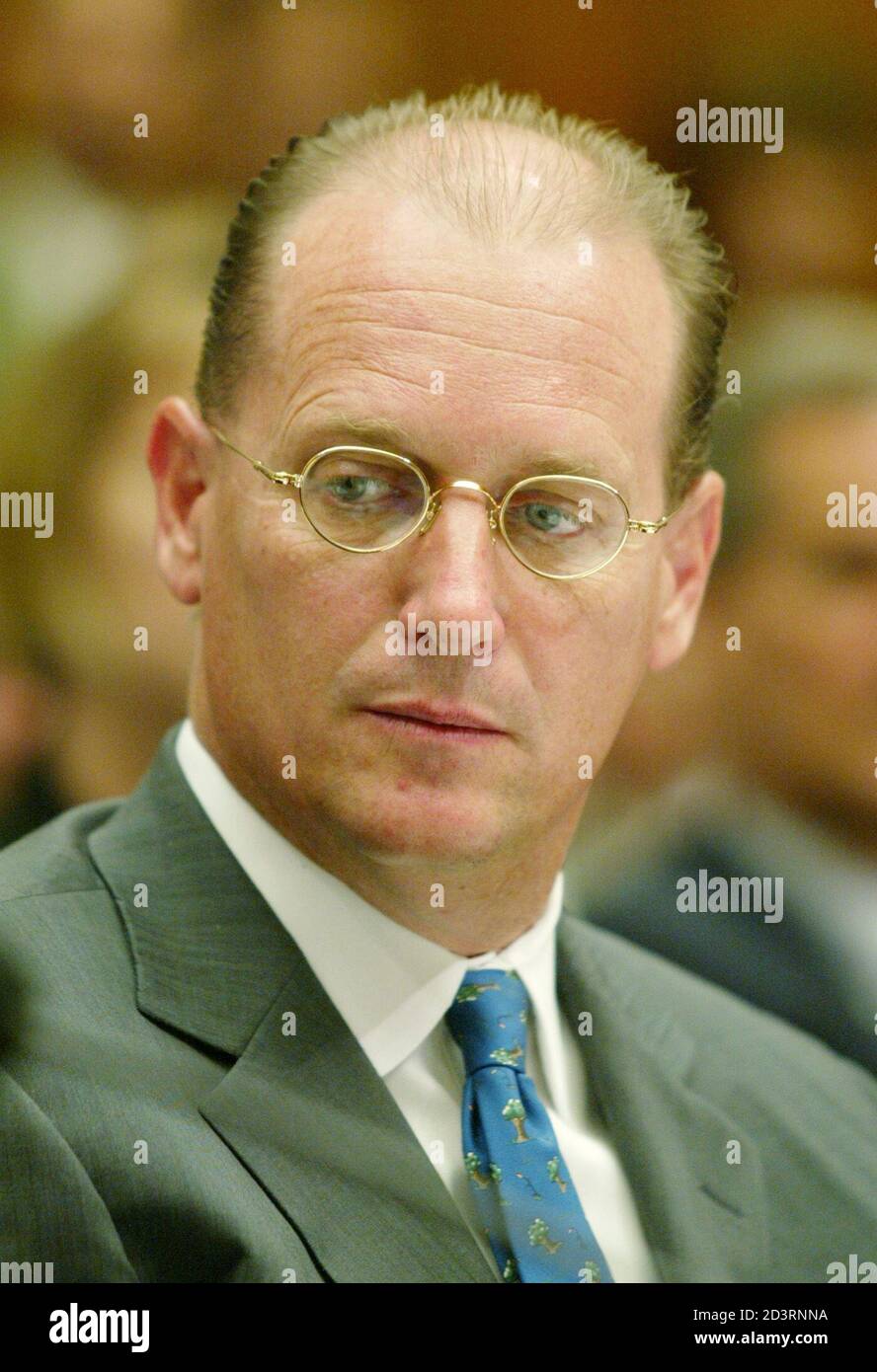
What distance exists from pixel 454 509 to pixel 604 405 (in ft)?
0.82

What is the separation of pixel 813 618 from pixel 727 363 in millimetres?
397

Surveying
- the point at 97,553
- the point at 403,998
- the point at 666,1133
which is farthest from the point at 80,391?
the point at 666,1133

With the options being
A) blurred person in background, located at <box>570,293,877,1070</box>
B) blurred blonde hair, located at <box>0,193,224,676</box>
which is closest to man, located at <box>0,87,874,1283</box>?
blurred blonde hair, located at <box>0,193,224,676</box>

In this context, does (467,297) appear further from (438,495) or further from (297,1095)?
(297,1095)

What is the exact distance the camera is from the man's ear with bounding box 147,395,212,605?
1959 millimetres

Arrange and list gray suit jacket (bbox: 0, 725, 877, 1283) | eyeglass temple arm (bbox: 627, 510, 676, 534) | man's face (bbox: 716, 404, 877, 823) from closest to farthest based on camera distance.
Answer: gray suit jacket (bbox: 0, 725, 877, 1283)
eyeglass temple arm (bbox: 627, 510, 676, 534)
man's face (bbox: 716, 404, 877, 823)

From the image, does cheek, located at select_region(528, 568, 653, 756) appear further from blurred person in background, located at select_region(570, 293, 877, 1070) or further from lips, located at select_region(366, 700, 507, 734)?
blurred person in background, located at select_region(570, 293, 877, 1070)

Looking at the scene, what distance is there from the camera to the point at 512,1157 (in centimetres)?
177

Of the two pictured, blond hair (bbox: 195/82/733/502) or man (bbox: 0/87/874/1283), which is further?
blond hair (bbox: 195/82/733/502)

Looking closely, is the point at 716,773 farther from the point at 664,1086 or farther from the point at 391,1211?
the point at 391,1211

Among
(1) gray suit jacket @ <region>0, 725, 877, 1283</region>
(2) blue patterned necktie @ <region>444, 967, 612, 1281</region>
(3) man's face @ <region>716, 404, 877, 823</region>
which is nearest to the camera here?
(1) gray suit jacket @ <region>0, 725, 877, 1283</region>

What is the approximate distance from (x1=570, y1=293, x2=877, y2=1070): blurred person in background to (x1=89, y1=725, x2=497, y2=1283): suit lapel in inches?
27.1

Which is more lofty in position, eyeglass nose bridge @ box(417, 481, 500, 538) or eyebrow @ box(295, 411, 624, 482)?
eyebrow @ box(295, 411, 624, 482)

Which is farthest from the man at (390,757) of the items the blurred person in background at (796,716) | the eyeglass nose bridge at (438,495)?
the blurred person in background at (796,716)
